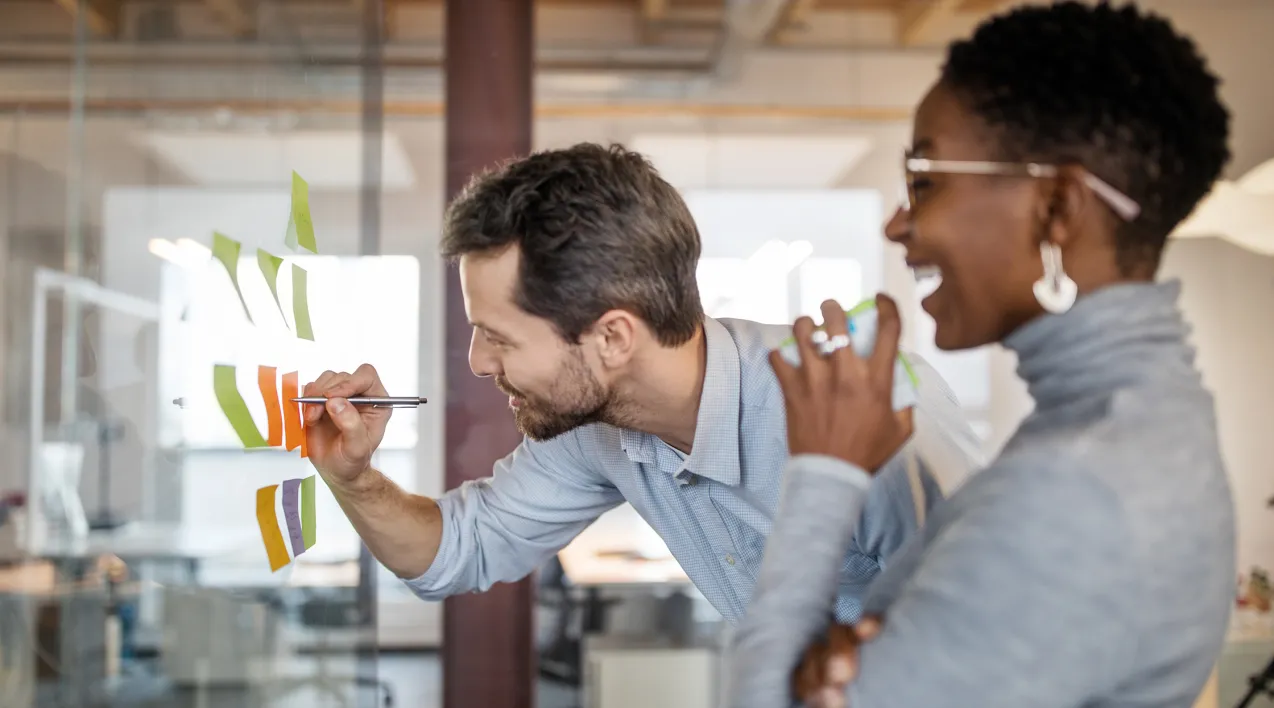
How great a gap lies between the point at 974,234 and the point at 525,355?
2.08ft

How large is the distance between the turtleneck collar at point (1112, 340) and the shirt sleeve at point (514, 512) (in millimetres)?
800

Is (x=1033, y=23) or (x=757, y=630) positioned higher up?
(x=1033, y=23)

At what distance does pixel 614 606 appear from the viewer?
296cm

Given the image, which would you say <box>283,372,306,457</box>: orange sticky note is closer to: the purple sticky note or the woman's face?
the purple sticky note

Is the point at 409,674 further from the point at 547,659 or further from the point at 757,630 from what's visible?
the point at 757,630

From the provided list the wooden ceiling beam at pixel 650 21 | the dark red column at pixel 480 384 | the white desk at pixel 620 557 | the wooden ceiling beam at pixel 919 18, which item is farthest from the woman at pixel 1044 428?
the wooden ceiling beam at pixel 919 18

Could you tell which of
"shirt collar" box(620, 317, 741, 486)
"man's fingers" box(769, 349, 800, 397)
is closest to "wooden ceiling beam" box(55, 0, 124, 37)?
"shirt collar" box(620, 317, 741, 486)

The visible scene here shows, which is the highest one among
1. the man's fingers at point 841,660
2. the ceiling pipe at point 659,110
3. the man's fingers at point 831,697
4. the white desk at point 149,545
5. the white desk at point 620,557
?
the ceiling pipe at point 659,110

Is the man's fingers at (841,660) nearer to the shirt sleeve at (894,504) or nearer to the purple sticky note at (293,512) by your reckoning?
the shirt sleeve at (894,504)

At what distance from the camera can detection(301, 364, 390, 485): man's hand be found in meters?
1.24

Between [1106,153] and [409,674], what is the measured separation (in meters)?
2.54

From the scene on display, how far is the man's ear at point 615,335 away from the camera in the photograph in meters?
1.29

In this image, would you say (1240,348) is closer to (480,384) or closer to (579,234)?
(480,384)

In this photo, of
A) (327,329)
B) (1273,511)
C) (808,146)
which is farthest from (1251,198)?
(327,329)
